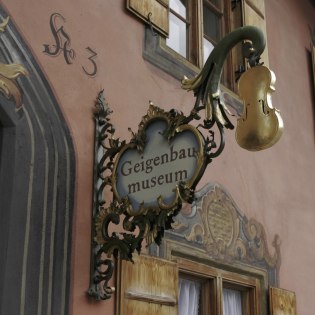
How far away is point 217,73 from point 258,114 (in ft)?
1.00

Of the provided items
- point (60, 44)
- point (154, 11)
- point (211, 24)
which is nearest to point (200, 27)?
point (211, 24)

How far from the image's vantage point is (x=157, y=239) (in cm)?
318

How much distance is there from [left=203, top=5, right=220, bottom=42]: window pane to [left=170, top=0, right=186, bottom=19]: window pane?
1.10 feet

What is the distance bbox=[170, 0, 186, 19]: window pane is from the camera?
523 cm

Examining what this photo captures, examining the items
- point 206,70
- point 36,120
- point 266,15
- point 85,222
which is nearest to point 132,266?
point 85,222

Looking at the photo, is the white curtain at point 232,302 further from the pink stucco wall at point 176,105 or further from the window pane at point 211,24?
the window pane at point 211,24

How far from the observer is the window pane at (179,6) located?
5230 millimetres

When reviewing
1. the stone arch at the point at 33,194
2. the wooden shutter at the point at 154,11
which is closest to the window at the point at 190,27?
the wooden shutter at the point at 154,11

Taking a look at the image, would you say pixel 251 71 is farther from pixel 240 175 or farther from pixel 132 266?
pixel 240 175

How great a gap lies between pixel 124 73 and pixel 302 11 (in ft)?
12.0

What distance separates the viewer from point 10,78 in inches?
135

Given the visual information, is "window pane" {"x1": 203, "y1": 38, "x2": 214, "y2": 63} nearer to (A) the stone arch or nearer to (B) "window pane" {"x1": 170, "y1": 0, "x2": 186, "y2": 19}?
(B) "window pane" {"x1": 170, "y1": 0, "x2": 186, "y2": 19}

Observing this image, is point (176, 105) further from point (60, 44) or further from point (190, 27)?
point (60, 44)

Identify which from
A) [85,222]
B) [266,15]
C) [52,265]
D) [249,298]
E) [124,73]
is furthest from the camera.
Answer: [266,15]
